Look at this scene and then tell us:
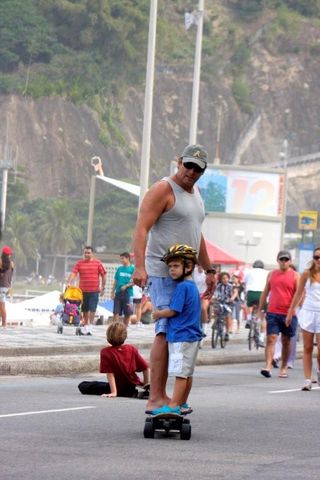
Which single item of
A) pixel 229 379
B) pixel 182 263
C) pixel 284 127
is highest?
pixel 284 127

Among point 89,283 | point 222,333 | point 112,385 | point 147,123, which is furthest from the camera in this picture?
point 147,123

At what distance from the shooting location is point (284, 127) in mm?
182625

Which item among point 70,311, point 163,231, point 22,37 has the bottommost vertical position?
point 70,311

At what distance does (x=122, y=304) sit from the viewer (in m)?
31.5

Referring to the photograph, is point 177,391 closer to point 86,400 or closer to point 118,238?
point 86,400

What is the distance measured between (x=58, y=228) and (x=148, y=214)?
128 m

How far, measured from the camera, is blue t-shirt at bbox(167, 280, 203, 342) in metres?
10.6

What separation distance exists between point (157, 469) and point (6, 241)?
392 feet

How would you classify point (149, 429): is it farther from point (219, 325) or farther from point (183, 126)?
point (183, 126)

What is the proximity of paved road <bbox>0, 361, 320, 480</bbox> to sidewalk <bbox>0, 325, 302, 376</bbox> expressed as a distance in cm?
263

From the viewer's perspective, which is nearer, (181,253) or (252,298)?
(181,253)

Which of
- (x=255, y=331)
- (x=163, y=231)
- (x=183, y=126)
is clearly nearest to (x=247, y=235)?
(x=255, y=331)

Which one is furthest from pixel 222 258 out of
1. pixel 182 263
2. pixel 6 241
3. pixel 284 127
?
pixel 284 127

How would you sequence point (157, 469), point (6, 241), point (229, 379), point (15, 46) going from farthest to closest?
1. point (15, 46)
2. point (6, 241)
3. point (229, 379)
4. point (157, 469)
